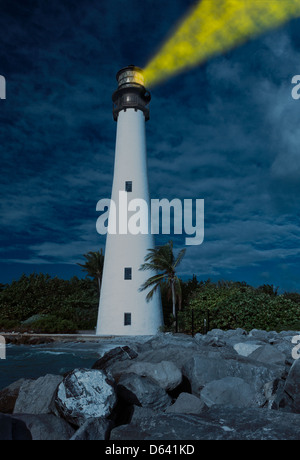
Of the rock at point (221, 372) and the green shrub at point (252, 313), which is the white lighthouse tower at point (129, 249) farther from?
the rock at point (221, 372)

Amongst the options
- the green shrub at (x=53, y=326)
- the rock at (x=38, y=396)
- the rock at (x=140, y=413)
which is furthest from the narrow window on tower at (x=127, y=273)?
the rock at (x=140, y=413)

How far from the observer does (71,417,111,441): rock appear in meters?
3.82

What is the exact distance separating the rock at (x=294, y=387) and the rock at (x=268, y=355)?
2.40 metres

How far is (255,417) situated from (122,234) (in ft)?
63.3

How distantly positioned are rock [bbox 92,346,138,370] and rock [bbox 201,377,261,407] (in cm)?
290

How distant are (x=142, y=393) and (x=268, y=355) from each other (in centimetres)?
331

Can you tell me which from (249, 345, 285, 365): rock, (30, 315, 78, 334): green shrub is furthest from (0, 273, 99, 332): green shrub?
(249, 345, 285, 365): rock

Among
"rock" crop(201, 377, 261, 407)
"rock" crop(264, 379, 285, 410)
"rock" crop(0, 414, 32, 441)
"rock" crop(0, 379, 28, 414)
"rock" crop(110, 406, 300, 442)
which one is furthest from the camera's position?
"rock" crop(0, 379, 28, 414)

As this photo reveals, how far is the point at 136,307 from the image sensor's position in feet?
74.4

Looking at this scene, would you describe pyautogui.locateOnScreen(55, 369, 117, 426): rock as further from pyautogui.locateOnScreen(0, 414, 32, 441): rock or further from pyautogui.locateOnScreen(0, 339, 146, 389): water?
pyautogui.locateOnScreen(0, 339, 146, 389): water

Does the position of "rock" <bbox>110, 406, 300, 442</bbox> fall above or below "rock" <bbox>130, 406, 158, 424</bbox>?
above

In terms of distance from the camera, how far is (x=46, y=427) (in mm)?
4070

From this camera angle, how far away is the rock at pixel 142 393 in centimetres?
523
